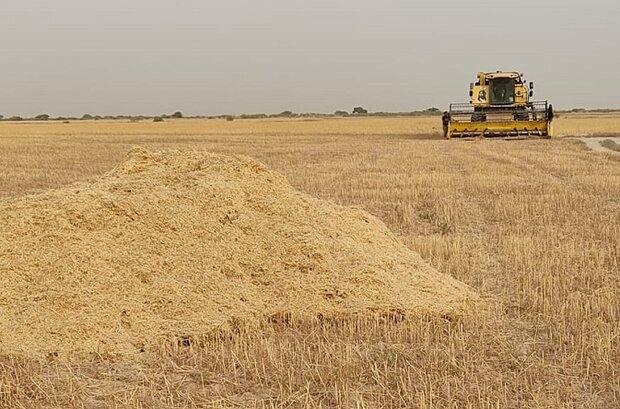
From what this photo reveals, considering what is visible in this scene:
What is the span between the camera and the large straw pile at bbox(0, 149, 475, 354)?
5445mm

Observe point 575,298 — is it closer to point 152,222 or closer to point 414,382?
point 414,382

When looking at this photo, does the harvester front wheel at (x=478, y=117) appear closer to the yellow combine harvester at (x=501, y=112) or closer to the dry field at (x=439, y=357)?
the yellow combine harvester at (x=501, y=112)

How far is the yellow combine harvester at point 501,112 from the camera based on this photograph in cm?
3098

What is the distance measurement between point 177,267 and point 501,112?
88.4 ft

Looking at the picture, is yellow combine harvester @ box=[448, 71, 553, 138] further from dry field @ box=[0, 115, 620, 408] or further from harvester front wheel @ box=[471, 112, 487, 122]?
dry field @ box=[0, 115, 620, 408]

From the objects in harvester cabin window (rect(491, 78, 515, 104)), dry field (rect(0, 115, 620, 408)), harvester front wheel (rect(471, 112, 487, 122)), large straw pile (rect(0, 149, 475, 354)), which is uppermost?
harvester cabin window (rect(491, 78, 515, 104))

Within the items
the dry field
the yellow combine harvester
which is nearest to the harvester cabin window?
the yellow combine harvester

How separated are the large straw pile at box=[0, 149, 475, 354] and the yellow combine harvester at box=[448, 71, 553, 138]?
24937mm

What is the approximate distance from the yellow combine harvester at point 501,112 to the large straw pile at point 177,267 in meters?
24.9

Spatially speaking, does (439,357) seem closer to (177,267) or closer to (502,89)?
(177,267)

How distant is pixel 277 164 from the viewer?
926 inches

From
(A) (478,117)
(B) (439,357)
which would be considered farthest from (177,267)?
(A) (478,117)

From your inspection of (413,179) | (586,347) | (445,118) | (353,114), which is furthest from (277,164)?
(353,114)

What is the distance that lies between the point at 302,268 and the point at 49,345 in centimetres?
219
